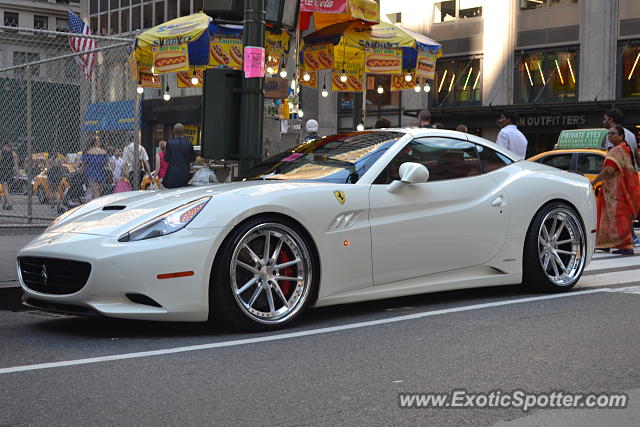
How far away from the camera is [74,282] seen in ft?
16.8

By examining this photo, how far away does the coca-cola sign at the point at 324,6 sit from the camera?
12.5m

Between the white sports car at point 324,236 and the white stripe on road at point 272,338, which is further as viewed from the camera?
the white sports car at point 324,236

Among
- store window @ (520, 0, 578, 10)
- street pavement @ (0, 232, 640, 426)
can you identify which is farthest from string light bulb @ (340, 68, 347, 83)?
store window @ (520, 0, 578, 10)

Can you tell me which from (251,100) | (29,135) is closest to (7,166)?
(29,135)

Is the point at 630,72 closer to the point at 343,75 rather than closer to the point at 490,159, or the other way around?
the point at 343,75

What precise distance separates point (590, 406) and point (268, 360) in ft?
5.46

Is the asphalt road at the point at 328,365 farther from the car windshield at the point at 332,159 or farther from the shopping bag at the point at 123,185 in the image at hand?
the shopping bag at the point at 123,185

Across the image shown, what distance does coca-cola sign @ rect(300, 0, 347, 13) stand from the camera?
493 inches

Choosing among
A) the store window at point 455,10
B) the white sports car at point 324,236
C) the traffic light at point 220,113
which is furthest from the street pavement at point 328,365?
the store window at point 455,10

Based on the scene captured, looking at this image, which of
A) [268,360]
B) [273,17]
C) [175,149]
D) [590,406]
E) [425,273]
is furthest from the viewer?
[175,149]

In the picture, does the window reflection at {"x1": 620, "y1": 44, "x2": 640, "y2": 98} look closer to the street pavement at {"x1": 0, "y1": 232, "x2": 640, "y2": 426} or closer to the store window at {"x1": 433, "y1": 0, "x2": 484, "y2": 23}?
the store window at {"x1": 433, "y1": 0, "x2": 484, "y2": 23}

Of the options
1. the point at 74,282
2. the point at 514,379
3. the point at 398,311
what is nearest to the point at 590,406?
the point at 514,379

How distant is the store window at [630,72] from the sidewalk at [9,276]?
79.4 ft

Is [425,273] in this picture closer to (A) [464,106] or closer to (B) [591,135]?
(B) [591,135]
